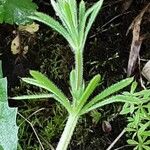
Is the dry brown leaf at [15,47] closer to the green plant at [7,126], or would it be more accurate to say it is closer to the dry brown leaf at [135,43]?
the green plant at [7,126]

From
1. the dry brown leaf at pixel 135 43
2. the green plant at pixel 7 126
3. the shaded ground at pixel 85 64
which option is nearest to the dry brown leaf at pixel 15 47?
the shaded ground at pixel 85 64

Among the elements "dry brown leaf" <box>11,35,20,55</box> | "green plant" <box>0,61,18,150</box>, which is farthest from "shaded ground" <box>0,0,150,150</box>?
"green plant" <box>0,61,18,150</box>

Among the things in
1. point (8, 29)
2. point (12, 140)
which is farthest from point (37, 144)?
point (8, 29)

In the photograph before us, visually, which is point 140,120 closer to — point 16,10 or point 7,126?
point 7,126

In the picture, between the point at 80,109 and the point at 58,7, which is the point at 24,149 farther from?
the point at 58,7

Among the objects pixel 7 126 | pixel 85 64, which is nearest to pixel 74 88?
pixel 7 126

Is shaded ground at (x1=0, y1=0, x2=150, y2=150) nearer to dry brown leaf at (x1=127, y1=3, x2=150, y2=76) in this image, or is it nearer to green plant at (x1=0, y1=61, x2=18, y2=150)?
dry brown leaf at (x1=127, y1=3, x2=150, y2=76)
